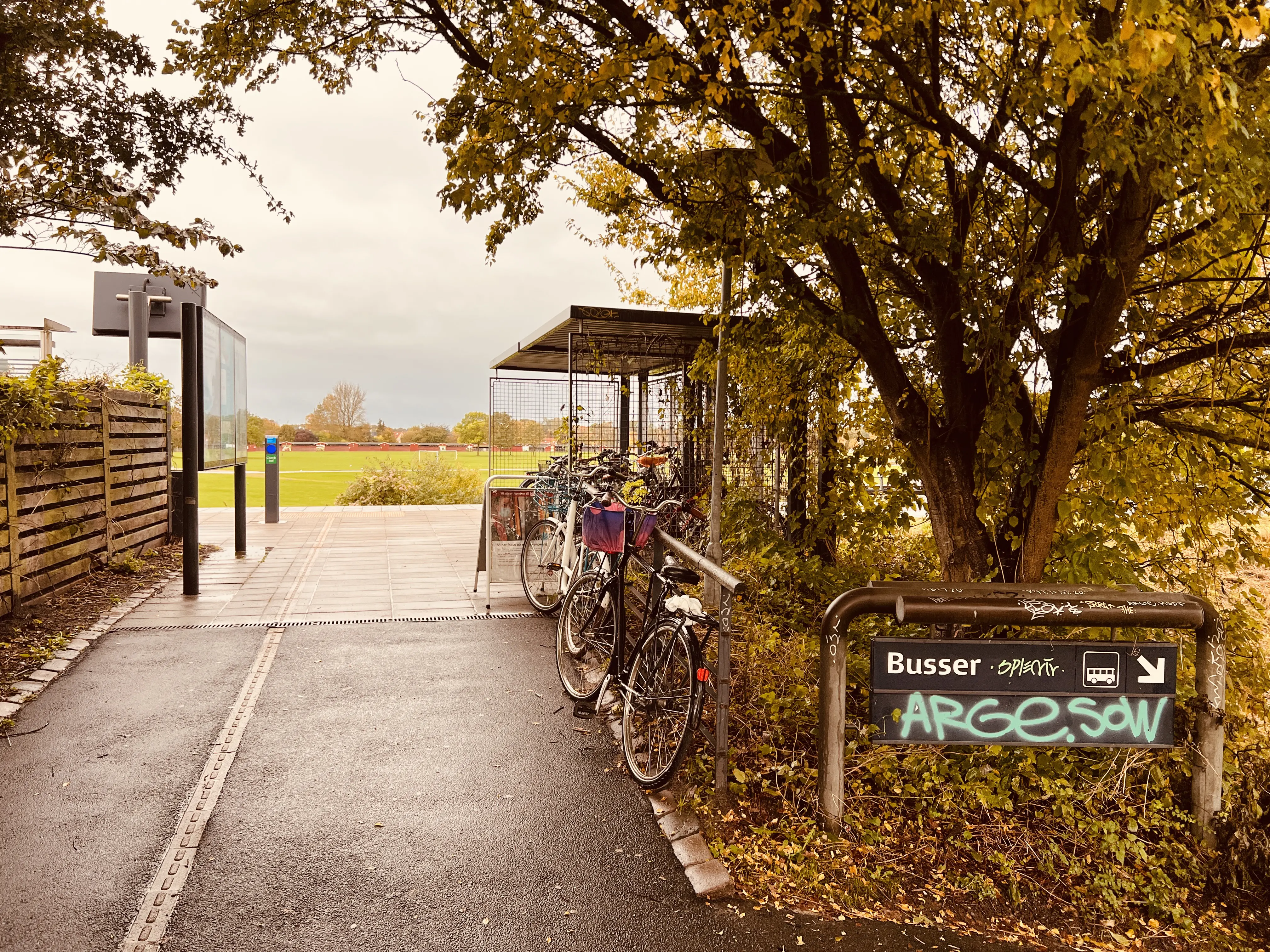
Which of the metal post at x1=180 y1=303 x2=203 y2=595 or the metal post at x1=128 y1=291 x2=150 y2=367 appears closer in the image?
the metal post at x1=180 y1=303 x2=203 y2=595

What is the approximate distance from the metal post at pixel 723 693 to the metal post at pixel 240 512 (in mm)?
7799

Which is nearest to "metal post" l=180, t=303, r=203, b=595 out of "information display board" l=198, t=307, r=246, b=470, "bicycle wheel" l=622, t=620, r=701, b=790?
"information display board" l=198, t=307, r=246, b=470

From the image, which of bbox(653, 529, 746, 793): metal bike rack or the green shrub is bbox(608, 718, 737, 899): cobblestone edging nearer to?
bbox(653, 529, 746, 793): metal bike rack

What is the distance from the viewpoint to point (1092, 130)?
2572 mm

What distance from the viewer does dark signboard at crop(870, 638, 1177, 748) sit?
10.5 feet

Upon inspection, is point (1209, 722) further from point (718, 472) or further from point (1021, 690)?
point (718, 472)

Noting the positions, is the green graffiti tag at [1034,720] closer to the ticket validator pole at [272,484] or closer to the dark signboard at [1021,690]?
the dark signboard at [1021,690]

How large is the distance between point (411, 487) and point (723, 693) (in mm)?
14871

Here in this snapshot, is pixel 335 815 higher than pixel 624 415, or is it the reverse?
pixel 624 415

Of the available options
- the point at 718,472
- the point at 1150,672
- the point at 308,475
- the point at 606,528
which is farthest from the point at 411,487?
the point at 1150,672

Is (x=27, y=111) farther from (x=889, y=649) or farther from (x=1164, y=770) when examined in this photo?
(x=1164, y=770)

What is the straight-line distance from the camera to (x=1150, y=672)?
10.6 feet

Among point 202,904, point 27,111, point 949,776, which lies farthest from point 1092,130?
point 27,111

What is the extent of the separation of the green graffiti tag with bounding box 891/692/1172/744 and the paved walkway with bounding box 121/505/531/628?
14.9 ft
